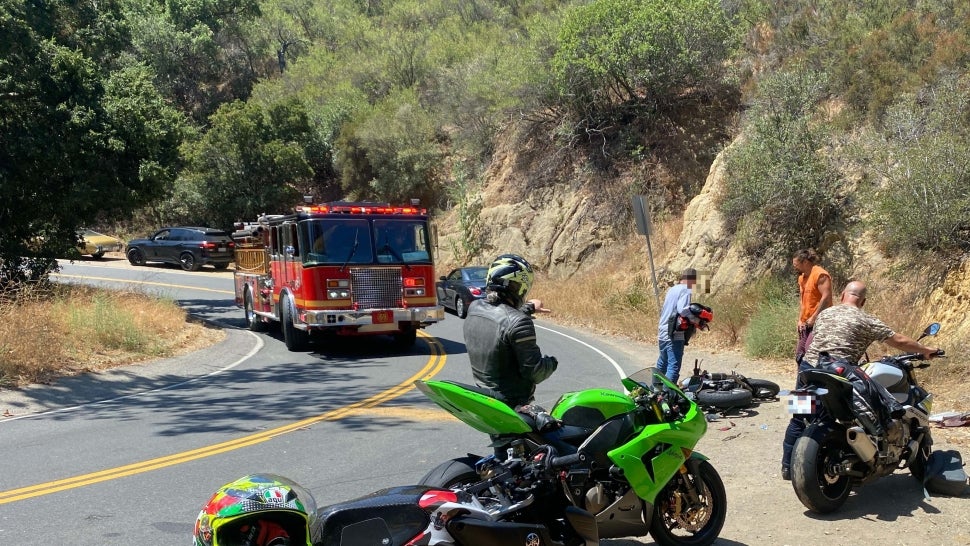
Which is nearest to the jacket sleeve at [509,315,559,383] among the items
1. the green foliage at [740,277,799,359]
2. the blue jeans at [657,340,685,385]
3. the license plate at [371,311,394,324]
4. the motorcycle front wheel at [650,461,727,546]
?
the motorcycle front wheel at [650,461,727,546]

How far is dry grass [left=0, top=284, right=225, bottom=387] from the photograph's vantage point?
1279 centimetres

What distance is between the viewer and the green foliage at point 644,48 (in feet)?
92.0

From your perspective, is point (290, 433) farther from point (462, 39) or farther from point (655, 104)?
point (462, 39)

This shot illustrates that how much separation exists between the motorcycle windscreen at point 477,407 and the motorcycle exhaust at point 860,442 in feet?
8.89

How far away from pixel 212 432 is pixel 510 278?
5624 millimetres

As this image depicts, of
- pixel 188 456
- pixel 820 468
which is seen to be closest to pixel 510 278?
pixel 820 468

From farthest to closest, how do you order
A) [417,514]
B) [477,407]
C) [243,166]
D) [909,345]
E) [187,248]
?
[243,166] → [187,248] → [909,345] → [477,407] → [417,514]

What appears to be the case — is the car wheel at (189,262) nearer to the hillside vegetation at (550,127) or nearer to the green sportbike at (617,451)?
the hillside vegetation at (550,127)

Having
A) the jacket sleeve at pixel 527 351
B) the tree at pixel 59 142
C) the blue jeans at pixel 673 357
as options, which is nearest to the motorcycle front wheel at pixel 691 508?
the jacket sleeve at pixel 527 351

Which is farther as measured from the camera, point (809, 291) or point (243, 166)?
point (243, 166)

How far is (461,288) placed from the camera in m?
23.3

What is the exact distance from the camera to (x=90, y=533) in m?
5.98

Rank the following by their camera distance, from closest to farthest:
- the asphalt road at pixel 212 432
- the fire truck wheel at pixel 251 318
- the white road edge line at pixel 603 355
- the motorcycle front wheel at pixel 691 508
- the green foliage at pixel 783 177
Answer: the motorcycle front wheel at pixel 691 508, the asphalt road at pixel 212 432, the white road edge line at pixel 603 355, the green foliage at pixel 783 177, the fire truck wheel at pixel 251 318

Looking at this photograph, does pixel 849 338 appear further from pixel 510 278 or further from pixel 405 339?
pixel 405 339
